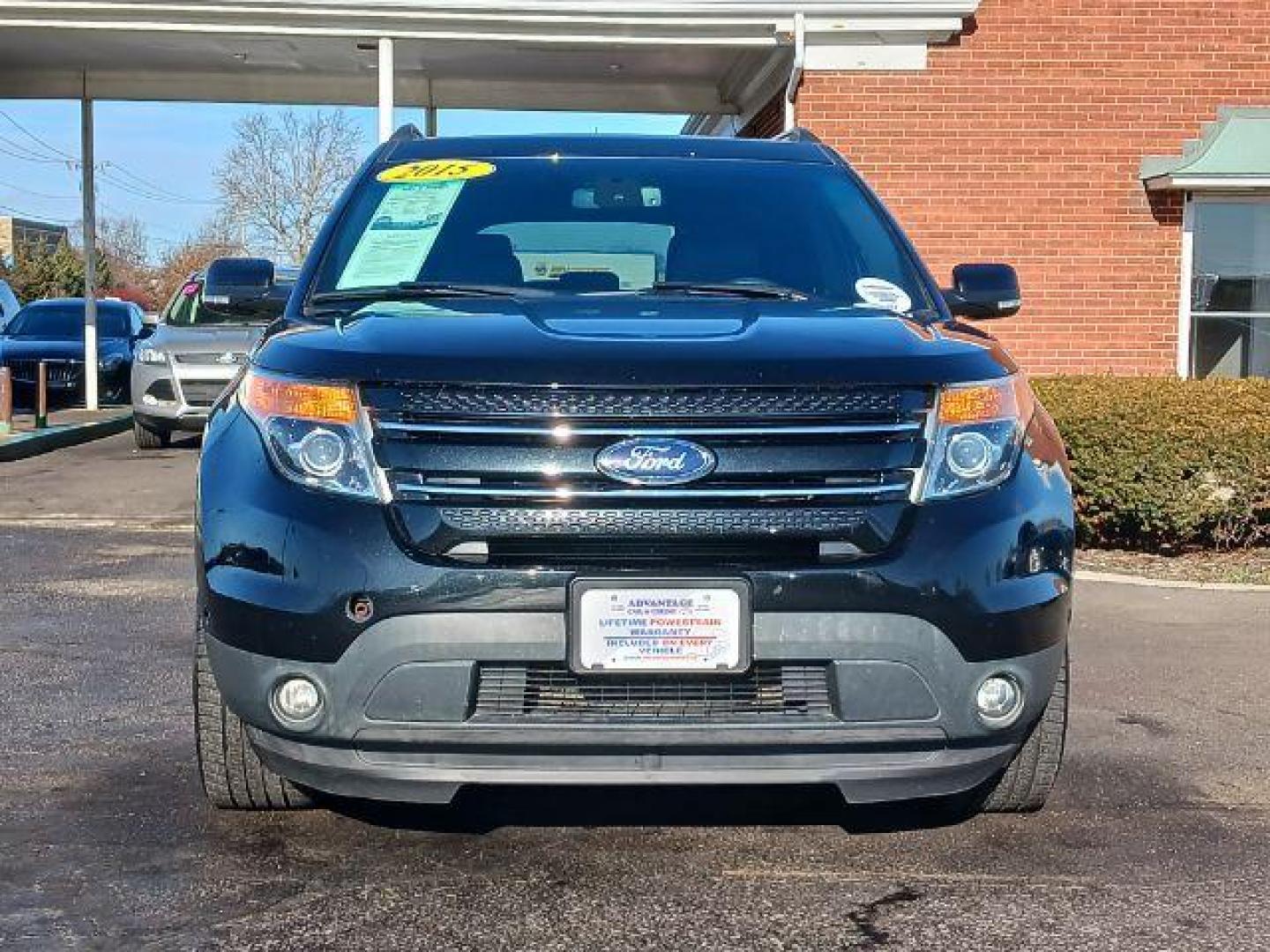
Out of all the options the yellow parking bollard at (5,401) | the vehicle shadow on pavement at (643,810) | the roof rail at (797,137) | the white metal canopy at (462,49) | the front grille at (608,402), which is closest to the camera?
the front grille at (608,402)

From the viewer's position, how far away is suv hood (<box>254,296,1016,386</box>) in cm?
350

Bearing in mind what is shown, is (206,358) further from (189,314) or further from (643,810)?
(643,810)

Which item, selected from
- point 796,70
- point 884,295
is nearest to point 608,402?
point 884,295

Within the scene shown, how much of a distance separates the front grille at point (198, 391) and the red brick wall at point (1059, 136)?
5.84 m

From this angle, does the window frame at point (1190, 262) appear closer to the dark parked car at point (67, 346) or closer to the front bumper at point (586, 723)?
the front bumper at point (586, 723)

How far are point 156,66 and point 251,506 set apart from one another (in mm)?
14731

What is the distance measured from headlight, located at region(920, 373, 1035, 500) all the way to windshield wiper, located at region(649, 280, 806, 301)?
2.91 ft

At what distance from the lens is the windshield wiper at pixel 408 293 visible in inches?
170

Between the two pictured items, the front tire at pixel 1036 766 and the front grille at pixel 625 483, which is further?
the front tire at pixel 1036 766

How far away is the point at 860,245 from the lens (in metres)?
4.90

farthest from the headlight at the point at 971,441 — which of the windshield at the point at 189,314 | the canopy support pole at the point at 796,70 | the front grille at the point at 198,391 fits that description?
the windshield at the point at 189,314

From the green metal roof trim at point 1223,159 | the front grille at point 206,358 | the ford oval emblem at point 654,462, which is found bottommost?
the front grille at point 206,358

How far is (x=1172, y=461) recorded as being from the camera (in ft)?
28.4

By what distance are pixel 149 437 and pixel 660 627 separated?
43.4 ft
